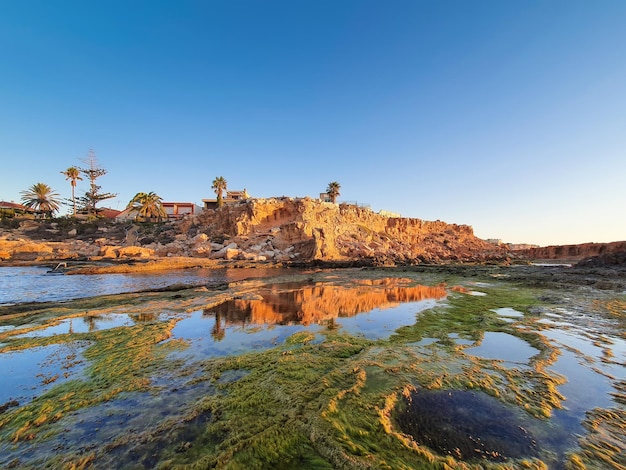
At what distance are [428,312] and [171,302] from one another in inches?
386

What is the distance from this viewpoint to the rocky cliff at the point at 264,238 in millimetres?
31641

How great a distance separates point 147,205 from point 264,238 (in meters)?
29.0

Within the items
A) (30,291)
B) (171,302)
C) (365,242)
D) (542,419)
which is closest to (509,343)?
(542,419)

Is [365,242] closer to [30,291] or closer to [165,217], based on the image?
[30,291]

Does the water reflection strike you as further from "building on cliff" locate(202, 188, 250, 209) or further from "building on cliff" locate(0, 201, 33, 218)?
"building on cliff" locate(0, 201, 33, 218)

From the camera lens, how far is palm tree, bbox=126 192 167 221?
50.0 meters

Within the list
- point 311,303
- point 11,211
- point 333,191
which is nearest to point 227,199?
point 333,191

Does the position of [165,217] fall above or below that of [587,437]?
above

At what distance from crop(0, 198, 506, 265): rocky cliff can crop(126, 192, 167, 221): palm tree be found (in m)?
4.74

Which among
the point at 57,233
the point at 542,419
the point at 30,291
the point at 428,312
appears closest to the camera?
the point at 542,419

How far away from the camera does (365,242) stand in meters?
39.7

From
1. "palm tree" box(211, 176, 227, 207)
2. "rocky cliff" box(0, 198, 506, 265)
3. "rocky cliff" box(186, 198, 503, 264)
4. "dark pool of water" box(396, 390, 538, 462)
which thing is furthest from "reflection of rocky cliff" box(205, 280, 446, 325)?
"palm tree" box(211, 176, 227, 207)

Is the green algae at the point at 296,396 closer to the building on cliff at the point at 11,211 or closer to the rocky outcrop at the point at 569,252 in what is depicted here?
the rocky outcrop at the point at 569,252

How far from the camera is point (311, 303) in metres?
10.7
